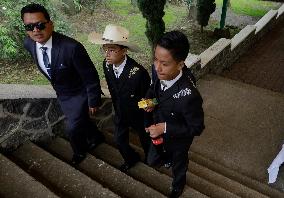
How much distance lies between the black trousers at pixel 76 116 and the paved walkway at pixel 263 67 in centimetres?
566

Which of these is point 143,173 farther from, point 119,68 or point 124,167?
point 119,68


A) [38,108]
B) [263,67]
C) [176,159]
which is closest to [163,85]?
[176,159]

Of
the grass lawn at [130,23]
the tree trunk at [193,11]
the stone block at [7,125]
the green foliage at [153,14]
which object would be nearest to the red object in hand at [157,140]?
the stone block at [7,125]

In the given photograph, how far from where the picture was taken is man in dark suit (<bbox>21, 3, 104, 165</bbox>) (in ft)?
11.1

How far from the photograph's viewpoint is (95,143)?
4.47 meters

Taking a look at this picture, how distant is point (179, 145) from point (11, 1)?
7.54 meters

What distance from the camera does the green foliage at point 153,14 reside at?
8797 millimetres

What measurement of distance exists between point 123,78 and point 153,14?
586cm

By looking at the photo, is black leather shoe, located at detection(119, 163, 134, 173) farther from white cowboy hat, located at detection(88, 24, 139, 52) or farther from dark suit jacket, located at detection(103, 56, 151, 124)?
A: white cowboy hat, located at detection(88, 24, 139, 52)

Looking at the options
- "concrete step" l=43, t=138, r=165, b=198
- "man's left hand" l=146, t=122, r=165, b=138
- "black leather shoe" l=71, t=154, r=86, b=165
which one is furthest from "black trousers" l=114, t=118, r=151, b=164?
"man's left hand" l=146, t=122, r=165, b=138

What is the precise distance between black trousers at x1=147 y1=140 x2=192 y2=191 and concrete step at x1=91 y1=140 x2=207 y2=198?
0.38 ft

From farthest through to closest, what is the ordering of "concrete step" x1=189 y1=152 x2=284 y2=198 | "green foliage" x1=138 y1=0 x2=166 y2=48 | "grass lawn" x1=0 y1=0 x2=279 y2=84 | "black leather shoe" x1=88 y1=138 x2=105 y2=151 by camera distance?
"grass lawn" x1=0 y1=0 x2=279 y2=84, "green foliage" x1=138 y1=0 x2=166 y2=48, "black leather shoe" x1=88 y1=138 x2=105 y2=151, "concrete step" x1=189 y1=152 x2=284 y2=198

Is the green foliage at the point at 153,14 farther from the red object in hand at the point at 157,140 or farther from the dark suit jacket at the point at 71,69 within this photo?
the red object in hand at the point at 157,140

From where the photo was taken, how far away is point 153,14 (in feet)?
29.4
